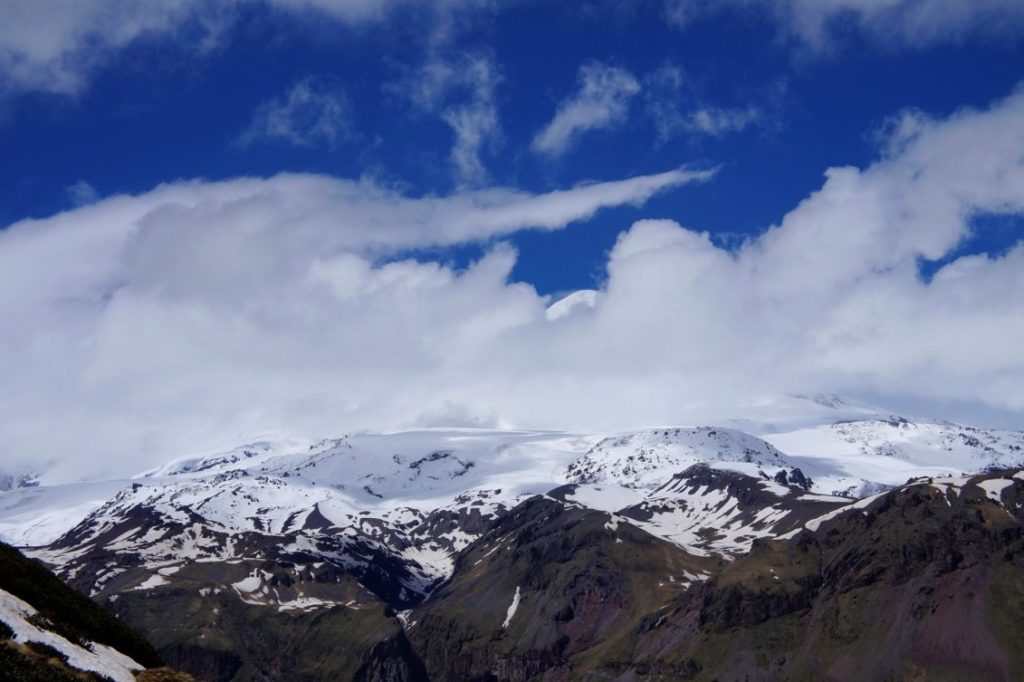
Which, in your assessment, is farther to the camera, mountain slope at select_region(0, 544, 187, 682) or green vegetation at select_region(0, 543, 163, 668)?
green vegetation at select_region(0, 543, 163, 668)

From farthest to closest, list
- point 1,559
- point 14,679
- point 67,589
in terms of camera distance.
Result: point 67,589
point 1,559
point 14,679

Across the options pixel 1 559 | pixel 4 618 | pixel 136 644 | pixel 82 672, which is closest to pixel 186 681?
pixel 82 672

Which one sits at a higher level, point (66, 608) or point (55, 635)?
point (66, 608)

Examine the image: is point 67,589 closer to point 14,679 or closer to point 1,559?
point 1,559

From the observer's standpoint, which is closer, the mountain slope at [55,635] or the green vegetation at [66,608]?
the mountain slope at [55,635]

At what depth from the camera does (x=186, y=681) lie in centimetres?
5625

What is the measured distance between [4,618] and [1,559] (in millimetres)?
19960

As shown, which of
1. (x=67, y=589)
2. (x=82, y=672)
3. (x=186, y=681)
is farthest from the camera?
(x=67, y=589)

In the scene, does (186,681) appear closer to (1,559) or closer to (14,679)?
(14,679)

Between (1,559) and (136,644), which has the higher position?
(1,559)

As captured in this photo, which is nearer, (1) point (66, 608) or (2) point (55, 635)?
(2) point (55, 635)

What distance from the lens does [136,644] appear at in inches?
2876

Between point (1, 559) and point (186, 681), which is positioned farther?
point (1, 559)

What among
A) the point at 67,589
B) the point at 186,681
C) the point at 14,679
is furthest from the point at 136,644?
the point at 14,679
